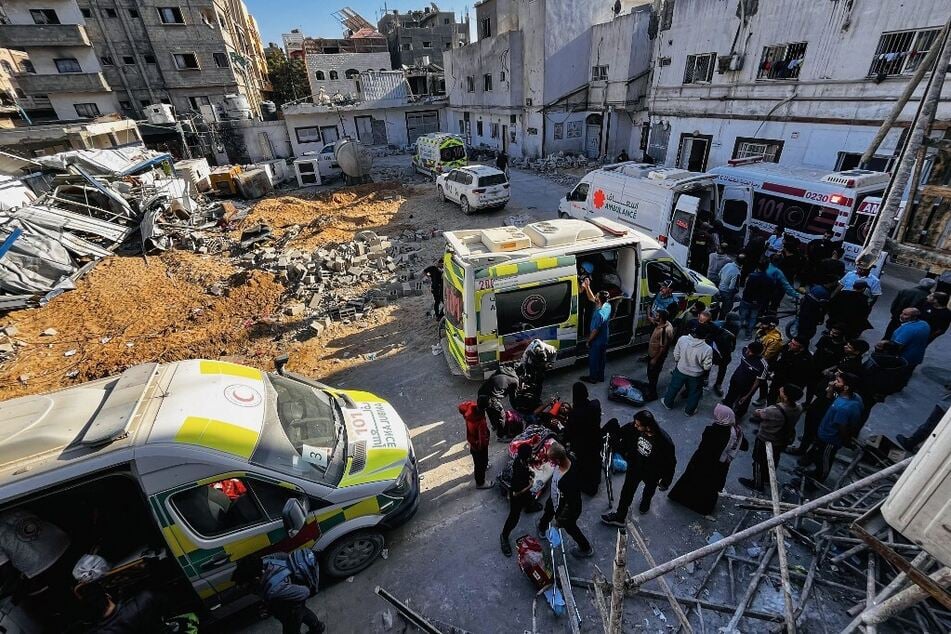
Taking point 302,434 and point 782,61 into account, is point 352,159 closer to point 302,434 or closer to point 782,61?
point 782,61

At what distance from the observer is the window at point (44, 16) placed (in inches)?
1124

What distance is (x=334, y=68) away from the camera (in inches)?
1427

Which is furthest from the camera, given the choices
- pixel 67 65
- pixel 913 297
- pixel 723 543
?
pixel 67 65

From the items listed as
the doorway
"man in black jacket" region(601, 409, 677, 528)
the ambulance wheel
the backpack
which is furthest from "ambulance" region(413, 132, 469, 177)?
the backpack

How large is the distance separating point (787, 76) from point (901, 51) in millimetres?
3249

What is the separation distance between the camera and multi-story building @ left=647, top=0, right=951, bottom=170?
12133 millimetres

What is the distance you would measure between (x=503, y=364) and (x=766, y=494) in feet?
12.3

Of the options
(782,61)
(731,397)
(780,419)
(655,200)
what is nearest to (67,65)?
(655,200)

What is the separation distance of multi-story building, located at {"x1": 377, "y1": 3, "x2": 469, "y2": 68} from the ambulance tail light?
49.6 meters

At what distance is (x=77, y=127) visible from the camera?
2225 centimetres

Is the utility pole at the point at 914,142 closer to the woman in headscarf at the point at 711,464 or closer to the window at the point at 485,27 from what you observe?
the woman in headscarf at the point at 711,464

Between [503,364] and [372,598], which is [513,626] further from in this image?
[503,364]

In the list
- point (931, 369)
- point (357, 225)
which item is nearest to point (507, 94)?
point (357, 225)

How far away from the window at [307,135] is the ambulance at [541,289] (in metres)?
30.7
